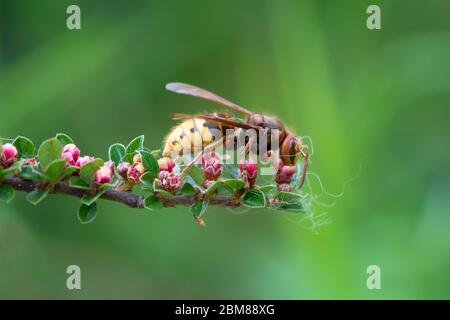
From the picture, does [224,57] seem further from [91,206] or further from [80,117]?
[91,206]

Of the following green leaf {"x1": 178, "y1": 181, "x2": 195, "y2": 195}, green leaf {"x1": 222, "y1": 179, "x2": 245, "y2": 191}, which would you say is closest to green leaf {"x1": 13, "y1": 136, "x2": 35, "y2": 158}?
green leaf {"x1": 178, "y1": 181, "x2": 195, "y2": 195}

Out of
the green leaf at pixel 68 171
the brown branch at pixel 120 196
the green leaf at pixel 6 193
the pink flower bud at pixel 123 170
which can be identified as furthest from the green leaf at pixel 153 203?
the green leaf at pixel 6 193

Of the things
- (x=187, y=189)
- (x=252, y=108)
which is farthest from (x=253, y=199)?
(x=252, y=108)

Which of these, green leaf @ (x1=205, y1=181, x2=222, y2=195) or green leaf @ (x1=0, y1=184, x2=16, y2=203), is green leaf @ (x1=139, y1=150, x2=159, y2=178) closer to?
green leaf @ (x1=205, y1=181, x2=222, y2=195)

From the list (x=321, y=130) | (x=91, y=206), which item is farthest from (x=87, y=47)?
(x=91, y=206)

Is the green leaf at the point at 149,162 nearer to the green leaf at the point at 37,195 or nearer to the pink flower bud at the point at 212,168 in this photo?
the pink flower bud at the point at 212,168
